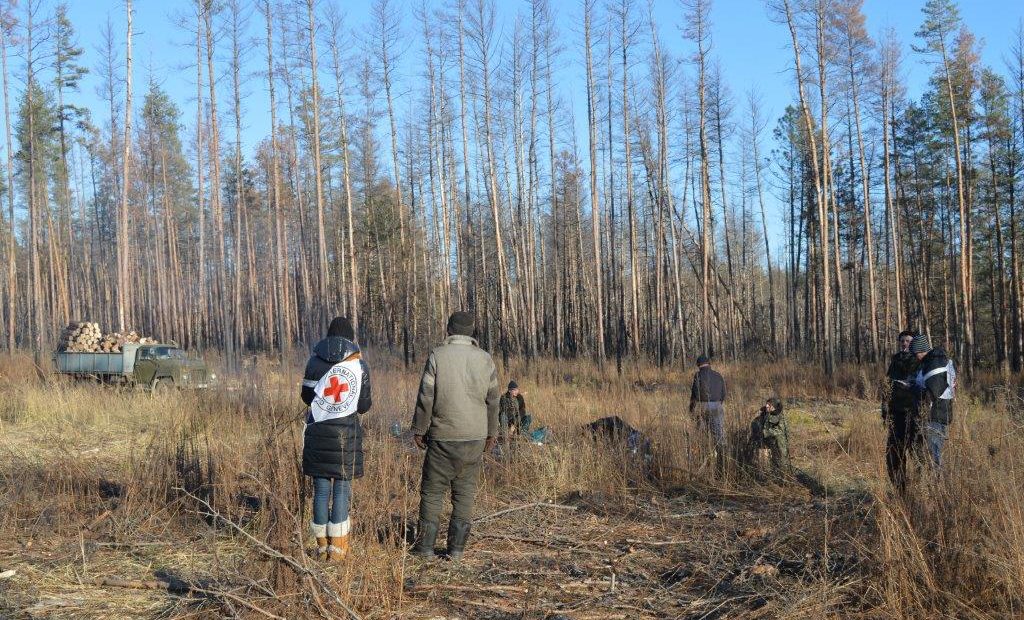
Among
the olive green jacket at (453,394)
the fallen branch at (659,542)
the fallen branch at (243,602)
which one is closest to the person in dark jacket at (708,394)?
the fallen branch at (659,542)

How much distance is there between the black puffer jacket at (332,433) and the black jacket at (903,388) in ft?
15.1

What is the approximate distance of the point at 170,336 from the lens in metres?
41.2

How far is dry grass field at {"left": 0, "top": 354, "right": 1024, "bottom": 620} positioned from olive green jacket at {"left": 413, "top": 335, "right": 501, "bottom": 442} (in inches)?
25.1

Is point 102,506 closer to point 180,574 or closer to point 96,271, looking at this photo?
point 180,574

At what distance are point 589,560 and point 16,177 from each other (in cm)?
4237

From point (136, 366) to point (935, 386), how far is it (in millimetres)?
16607

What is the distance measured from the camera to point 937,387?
653cm

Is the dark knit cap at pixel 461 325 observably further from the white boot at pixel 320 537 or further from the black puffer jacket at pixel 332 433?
the white boot at pixel 320 537

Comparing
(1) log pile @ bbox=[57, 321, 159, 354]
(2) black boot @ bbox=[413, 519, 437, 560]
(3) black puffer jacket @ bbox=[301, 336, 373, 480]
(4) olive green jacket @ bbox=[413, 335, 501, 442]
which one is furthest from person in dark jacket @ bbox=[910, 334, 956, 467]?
(1) log pile @ bbox=[57, 321, 159, 354]

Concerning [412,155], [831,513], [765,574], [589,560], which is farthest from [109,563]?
[412,155]

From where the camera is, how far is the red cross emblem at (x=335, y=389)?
4938mm

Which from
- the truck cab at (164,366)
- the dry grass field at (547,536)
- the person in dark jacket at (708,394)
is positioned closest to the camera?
the dry grass field at (547,536)

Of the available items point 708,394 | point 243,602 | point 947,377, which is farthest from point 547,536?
point 708,394

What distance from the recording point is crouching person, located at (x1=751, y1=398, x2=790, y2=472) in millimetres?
7559
